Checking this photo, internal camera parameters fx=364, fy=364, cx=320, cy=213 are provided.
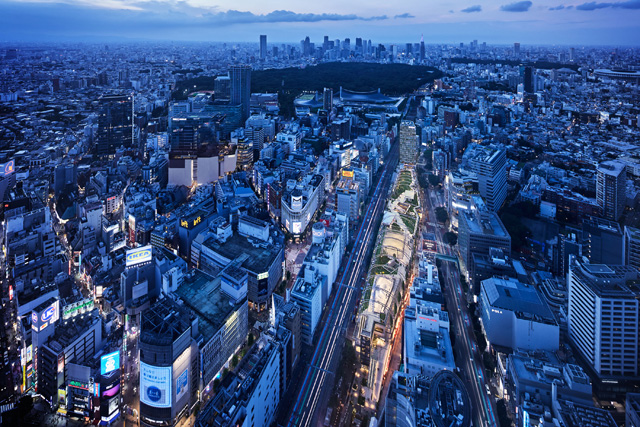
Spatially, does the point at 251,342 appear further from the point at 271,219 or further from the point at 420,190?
the point at 420,190

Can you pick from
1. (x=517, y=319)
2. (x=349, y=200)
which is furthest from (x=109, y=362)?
(x=349, y=200)

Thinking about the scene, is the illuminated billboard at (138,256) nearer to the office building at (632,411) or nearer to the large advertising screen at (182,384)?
the large advertising screen at (182,384)

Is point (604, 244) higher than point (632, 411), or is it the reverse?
point (604, 244)

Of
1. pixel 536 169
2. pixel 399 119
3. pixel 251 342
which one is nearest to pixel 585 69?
pixel 399 119

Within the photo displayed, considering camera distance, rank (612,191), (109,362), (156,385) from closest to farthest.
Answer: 1. (156,385)
2. (109,362)
3. (612,191)

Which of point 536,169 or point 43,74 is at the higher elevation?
point 43,74

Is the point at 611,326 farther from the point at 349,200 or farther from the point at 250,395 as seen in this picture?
the point at 349,200

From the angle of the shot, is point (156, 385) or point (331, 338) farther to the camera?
point (331, 338)

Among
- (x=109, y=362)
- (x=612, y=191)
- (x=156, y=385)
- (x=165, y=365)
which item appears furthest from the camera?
(x=612, y=191)
